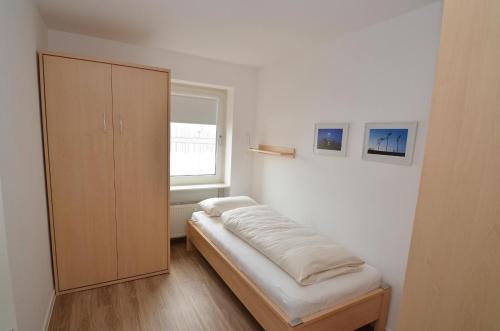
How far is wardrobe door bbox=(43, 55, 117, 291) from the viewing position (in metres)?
2.09

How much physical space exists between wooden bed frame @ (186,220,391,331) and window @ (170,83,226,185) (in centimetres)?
163

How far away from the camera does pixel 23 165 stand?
155 centimetres

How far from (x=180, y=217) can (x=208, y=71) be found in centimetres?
191

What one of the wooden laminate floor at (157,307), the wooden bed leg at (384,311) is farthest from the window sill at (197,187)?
the wooden bed leg at (384,311)

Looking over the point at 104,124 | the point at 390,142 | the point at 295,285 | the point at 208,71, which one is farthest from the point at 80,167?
the point at 390,142

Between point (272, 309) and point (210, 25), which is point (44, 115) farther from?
point (272, 309)

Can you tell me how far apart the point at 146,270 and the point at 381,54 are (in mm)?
2888

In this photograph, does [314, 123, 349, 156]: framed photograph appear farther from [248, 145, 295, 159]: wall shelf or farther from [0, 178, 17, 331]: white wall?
[0, 178, 17, 331]: white wall

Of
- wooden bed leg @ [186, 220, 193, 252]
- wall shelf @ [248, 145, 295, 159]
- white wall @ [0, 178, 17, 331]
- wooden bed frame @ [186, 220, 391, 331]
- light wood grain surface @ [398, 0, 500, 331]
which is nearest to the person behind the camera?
light wood grain surface @ [398, 0, 500, 331]

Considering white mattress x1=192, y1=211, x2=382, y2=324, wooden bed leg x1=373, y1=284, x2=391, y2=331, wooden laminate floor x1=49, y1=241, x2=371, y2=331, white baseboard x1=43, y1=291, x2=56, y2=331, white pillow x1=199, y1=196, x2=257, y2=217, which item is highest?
white pillow x1=199, y1=196, x2=257, y2=217

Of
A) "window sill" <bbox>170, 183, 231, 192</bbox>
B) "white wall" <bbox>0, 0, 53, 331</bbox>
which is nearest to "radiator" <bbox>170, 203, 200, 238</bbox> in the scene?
"window sill" <bbox>170, 183, 231, 192</bbox>

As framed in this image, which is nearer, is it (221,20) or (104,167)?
(221,20)

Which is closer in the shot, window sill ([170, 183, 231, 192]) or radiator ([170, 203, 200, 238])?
window sill ([170, 183, 231, 192])

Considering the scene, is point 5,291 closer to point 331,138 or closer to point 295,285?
point 295,285
